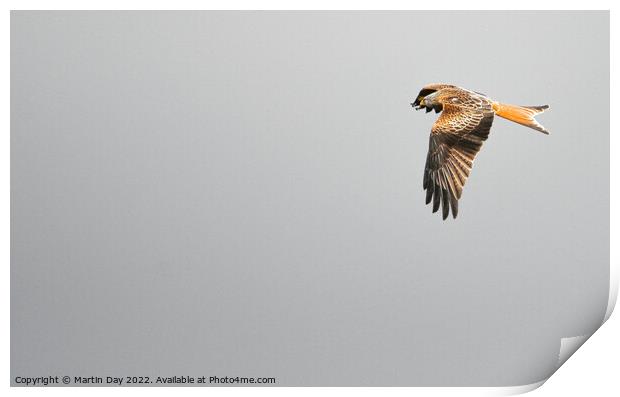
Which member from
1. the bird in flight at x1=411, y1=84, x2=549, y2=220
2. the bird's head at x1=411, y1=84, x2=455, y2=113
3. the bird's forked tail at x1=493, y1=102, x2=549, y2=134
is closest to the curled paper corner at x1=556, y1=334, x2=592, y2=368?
the bird in flight at x1=411, y1=84, x2=549, y2=220

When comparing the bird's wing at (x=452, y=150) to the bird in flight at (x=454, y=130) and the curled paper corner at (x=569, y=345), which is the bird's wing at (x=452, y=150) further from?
the curled paper corner at (x=569, y=345)

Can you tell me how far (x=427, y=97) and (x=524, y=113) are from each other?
348 mm

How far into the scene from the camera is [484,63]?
9.20 ft

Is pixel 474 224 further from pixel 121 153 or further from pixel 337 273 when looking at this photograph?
pixel 121 153

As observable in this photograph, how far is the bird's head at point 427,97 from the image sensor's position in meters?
2.81

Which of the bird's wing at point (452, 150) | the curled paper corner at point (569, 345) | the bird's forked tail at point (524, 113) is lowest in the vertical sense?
the curled paper corner at point (569, 345)

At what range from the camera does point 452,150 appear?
2.83 meters

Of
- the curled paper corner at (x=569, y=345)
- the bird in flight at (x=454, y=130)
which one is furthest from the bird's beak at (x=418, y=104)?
the curled paper corner at (x=569, y=345)
